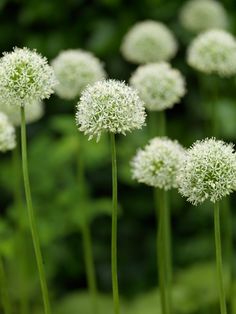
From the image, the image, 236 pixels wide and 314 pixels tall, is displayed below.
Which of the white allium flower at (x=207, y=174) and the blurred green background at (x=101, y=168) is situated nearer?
the white allium flower at (x=207, y=174)

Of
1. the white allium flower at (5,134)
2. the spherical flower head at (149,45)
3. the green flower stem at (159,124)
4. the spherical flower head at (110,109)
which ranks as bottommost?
the spherical flower head at (110,109)

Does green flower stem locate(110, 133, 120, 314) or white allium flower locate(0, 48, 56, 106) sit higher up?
white allium flower locate(0, 48, 56, 106)

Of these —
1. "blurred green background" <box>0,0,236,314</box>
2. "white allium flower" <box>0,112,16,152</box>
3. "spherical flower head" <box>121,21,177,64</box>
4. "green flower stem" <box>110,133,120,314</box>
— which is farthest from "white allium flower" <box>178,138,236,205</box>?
"blurred green background" <box>0,0,236,314</box>

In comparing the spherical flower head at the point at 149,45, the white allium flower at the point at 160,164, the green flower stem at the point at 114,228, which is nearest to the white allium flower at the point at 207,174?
the green flower stem at the point at 114,228

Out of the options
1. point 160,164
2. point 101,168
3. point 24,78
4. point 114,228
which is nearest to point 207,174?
point 114,228

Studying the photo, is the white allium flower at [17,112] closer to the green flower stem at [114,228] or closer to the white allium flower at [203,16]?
the green flower stem at [114,228]

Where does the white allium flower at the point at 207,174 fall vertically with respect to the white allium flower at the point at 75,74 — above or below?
below

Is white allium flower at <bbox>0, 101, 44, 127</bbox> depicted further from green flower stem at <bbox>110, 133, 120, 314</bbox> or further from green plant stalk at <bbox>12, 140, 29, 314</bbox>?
green flower stem at <bbox>110, 133, 120, 314</bbox>

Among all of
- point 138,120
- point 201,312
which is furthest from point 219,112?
point 138,120
